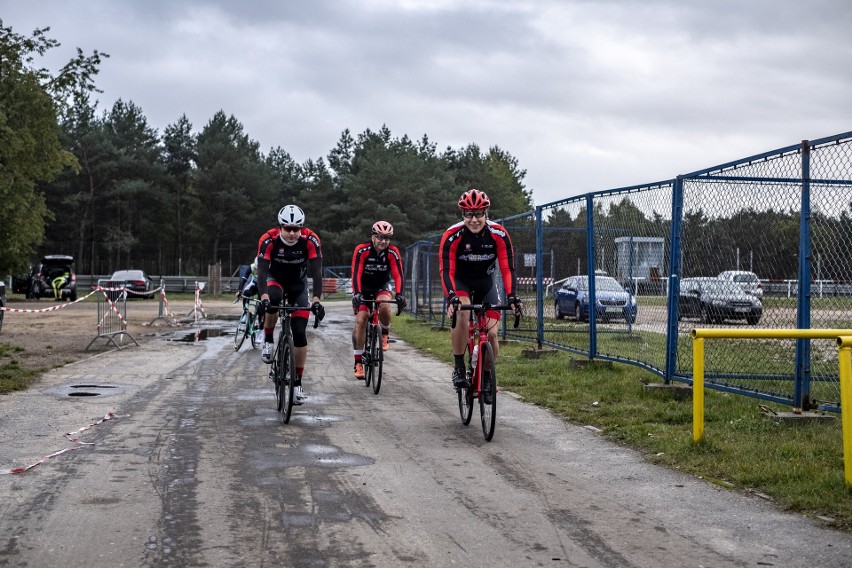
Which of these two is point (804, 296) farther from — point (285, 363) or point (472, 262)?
point (285, 363)

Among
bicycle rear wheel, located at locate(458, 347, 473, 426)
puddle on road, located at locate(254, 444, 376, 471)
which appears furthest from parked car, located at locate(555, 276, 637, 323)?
puddle on road, located at locate(254, 444, 376, 471)

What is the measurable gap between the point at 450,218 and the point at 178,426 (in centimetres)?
6499

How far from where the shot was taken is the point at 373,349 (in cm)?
1183

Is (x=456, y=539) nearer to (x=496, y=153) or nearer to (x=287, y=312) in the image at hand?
(x=287, y=312)

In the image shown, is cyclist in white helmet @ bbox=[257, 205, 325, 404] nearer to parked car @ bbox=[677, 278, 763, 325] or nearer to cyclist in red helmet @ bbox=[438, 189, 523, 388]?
cyclist in red helmet @ bbox=[438, 189, 523, 388]

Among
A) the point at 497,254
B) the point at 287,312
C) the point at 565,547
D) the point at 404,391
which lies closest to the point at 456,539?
the point at 565,547

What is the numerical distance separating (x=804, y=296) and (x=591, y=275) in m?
4.73

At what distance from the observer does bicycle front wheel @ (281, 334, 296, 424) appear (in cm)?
901

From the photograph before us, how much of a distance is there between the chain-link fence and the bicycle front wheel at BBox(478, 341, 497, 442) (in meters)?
2.33

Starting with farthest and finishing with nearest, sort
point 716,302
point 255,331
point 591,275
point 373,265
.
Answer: point 255,331
point 591,275
point 373,265
point 716,302

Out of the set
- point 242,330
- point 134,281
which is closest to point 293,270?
point 242,330

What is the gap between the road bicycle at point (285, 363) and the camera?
30.3 feet

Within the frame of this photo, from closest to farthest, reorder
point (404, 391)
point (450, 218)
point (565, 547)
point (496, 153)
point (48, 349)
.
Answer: point (565, 547) → point (404, 391) → point (48, 349) → point (450, 218) → point (496, 153)

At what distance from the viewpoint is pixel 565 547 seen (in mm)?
4961
